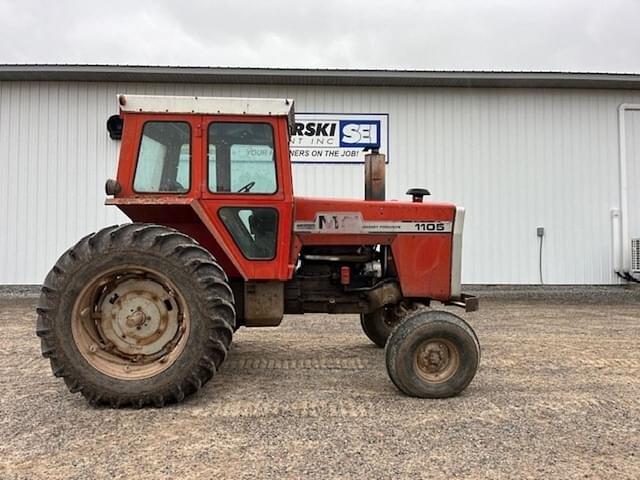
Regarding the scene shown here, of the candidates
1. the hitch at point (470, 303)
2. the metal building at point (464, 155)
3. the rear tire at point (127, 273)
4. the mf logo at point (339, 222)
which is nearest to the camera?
the rear tire at point (127, 273)

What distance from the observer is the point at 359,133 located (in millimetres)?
11172

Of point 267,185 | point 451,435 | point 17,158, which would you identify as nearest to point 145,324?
point 267,185

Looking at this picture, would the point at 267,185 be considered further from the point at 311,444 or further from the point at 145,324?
the point at 311,444

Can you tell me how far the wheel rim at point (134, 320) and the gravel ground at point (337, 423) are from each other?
1.28ft

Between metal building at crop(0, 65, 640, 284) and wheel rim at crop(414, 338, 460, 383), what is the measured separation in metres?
7.27

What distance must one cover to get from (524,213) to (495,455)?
9.03m

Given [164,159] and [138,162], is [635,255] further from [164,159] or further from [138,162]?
[138,162]

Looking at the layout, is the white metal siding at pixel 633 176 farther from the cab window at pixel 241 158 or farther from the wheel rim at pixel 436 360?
the cab window at pixel 241 158

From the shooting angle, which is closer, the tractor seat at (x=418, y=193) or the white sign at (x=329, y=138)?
the tractor seat at (x=418, y=193)

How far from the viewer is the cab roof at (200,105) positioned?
13.8ft

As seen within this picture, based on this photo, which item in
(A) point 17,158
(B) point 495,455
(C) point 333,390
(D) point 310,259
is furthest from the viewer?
(A) point 17,158

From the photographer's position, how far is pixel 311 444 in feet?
10.2

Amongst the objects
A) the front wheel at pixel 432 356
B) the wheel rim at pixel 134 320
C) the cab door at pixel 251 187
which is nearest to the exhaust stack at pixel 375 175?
the cab door at pixel 251 187

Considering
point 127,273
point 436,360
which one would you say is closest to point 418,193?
point 436,360
